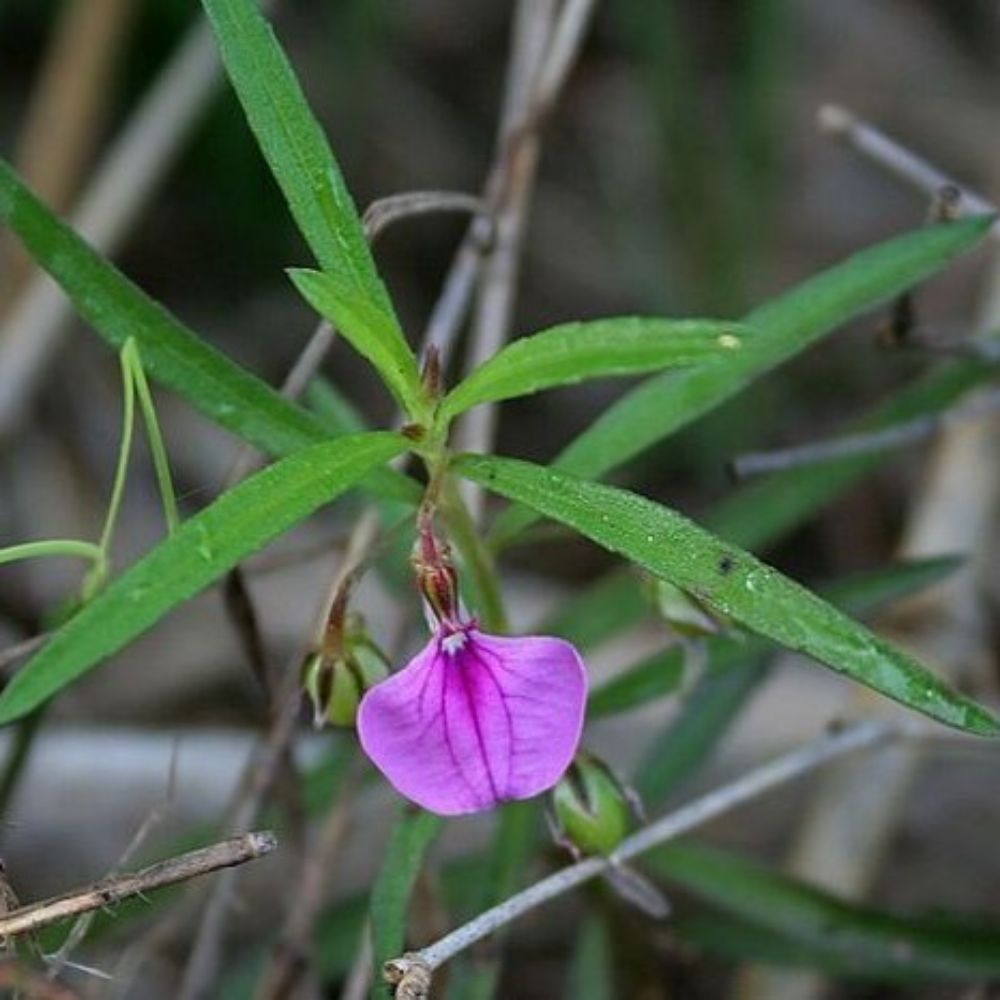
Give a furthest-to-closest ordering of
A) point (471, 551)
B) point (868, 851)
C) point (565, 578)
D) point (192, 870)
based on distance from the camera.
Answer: point (565, 578) < point (868, 851) < point (471, 551) < point (192, 870)

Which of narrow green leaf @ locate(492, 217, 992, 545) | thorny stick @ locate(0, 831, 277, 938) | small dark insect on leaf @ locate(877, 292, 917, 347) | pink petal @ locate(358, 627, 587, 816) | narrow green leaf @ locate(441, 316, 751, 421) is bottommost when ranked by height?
thorny stick @ locate(0, 831, 277, 938)

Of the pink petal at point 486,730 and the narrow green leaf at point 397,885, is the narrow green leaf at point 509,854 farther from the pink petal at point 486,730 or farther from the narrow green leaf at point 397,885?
the pink petal at point 486,730

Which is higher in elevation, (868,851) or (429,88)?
(429,88)

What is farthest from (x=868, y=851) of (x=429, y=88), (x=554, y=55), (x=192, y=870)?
(x=429, y=88)

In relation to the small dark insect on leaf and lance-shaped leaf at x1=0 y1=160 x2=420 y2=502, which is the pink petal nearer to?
lance-shaped leaf at x1=0 y1=160 x2=420 y2=502

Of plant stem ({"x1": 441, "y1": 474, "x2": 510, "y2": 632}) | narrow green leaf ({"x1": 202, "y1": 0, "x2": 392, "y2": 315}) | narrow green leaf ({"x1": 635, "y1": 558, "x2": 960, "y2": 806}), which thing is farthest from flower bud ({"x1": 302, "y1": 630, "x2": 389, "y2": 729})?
narrow green leaf ({"x1": 635, "y1": 558, "x2": 960, "y2": 806})

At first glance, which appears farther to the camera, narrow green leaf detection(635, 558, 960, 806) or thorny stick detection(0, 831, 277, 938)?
narrow green leaf detection(635, 558, 960, 806)

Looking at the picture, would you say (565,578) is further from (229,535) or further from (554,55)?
(229,535)
